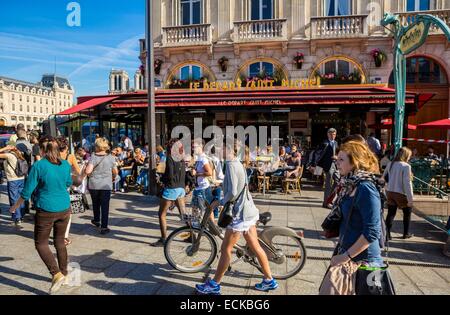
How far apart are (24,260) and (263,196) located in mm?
5805

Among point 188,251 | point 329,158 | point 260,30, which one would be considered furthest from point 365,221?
point 260,30

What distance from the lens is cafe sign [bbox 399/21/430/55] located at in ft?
18.5

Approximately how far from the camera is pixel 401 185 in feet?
16.7

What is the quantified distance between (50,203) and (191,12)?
46.0 ft

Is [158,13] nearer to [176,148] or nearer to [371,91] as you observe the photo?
[371,91]

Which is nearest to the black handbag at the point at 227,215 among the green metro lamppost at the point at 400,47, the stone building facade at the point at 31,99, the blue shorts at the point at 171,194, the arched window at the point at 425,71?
the blue shorts at the point at 171,194

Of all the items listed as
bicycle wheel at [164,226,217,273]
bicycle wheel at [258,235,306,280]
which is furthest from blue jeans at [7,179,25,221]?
bicycle wheel at [258,235,306,280]

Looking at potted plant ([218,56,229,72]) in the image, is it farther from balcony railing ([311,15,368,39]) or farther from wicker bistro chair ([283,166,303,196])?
wicker bistro chair ([283,166,303,196])

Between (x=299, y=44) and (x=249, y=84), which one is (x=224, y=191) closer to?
(x=249, y=84)

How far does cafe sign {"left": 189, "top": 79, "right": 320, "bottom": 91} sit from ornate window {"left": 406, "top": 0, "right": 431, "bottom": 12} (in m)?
4.99

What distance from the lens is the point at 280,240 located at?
3684mm

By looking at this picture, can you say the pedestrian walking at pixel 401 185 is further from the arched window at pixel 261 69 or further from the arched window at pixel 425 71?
the arched window at pixel 425 71

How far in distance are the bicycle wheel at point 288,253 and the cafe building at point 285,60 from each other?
8830 millimetres
